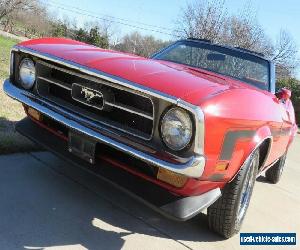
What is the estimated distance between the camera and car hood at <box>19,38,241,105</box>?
276cm

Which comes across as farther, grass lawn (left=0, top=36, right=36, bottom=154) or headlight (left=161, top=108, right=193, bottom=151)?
grass lawn (left=0, top=36, right=36, bottom=154)

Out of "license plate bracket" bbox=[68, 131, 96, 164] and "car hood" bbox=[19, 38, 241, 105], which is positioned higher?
"car hood" bbox=[19, 38, 241, 105]

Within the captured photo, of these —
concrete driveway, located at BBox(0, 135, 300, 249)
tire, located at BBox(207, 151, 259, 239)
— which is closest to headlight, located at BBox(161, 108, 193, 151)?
tire, located at BBox(207, 151, 259, 239)

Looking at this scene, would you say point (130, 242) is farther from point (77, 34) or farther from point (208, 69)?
point (77, 34)

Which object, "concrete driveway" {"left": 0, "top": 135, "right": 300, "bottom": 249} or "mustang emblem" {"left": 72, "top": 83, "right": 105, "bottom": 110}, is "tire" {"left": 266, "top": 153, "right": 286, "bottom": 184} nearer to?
"concrete driveway" {"left": 0, "top": 135, "right": 300, "bottom": 249}

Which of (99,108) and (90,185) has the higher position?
(99,108)

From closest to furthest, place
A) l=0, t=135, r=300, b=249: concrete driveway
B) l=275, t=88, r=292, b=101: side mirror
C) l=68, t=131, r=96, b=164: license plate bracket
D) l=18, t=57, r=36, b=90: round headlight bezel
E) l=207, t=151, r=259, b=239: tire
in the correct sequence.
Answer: l=0, t=135, r=300, b=249: concrete driveway → l=68, t=131, r=96, b=164: license plate bracket → l=207, t=151, r=259, b=239: tire → l=18, t=57, r=36, b=90: round headlight bezel → l=275, t=88, r=292, b=101: side mirror

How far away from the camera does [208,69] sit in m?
4.54

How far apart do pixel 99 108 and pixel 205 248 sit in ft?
4.21

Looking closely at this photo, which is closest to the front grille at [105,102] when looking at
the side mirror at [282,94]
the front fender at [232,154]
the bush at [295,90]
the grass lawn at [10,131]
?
the front fender at [232,154]

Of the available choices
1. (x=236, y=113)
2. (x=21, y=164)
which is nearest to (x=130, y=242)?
(x=236, y=113)

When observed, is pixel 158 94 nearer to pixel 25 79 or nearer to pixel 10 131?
pixel 25 79

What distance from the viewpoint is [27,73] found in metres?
3.63

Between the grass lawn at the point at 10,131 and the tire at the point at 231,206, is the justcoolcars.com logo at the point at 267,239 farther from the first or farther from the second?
the grass lawn at the point at 10,131
